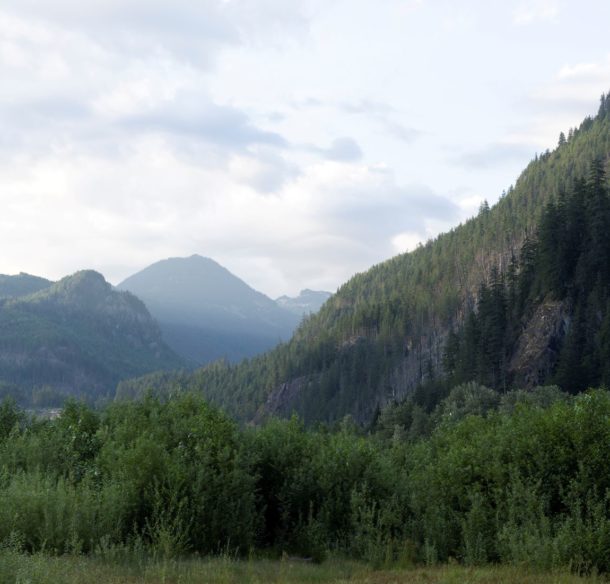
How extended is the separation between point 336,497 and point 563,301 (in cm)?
10566

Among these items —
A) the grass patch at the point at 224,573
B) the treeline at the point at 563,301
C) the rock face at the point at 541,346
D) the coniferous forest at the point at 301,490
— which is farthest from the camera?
the rock face at the point at 541,346

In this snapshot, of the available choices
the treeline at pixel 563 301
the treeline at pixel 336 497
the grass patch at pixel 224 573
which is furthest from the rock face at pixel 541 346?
the grass patch at pixel 224 573

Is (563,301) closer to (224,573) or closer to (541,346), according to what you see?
(541,346)

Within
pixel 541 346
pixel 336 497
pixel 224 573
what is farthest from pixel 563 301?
pixel 224 573

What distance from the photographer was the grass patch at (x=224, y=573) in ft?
37.6

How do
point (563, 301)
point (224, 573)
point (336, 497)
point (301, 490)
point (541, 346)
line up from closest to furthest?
point (224, 573) < point (336, 497) < point (301, 490) < point (541, 346) < point (563, 301)

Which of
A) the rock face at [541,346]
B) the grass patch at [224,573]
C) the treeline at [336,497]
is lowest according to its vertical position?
the grass patch at [224,573]

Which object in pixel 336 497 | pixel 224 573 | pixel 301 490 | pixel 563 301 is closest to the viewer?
pixel 224 573

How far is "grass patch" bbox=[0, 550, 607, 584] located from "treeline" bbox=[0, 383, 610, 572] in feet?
1.85

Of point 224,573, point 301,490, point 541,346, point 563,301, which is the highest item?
point 563,301

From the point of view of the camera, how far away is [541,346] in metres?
113

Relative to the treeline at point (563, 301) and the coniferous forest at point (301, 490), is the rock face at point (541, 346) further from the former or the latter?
the coniferous forest at point (301, 490)

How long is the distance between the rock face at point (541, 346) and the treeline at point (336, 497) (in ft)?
323

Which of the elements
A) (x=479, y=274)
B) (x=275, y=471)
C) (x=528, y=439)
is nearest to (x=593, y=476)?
(x=528, y=439)
